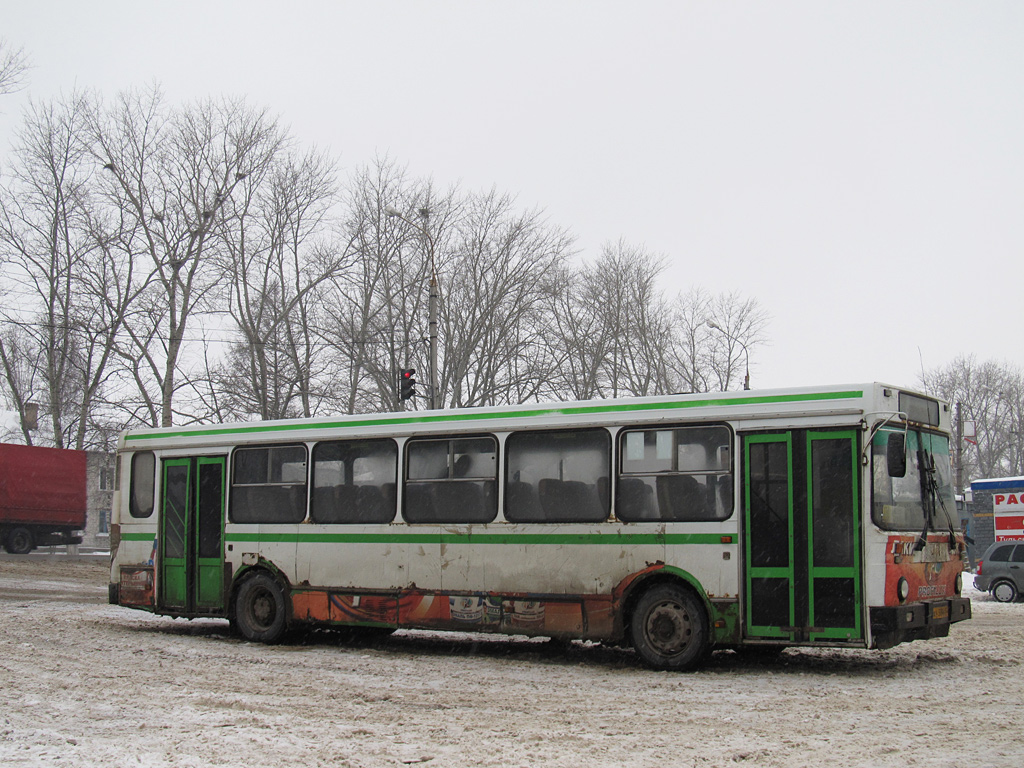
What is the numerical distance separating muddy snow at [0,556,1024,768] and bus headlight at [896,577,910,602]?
76 centimetres

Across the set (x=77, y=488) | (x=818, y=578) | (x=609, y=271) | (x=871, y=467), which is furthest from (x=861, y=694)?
(x=609, y=271)

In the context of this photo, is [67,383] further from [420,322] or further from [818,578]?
[818,578]

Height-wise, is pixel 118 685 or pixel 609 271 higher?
pixel 609 271

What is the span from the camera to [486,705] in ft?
27.3

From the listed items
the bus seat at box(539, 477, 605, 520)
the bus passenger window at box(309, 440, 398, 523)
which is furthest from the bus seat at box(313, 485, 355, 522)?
the bus seat at box(539, 477, 605, 520)

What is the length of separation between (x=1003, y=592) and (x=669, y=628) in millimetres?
14856

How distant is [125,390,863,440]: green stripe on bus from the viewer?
10.3m

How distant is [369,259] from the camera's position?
1591 inches

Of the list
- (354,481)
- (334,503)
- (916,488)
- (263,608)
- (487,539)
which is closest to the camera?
(916,488)

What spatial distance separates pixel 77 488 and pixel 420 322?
1367 centimetres

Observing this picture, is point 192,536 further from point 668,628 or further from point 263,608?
point 668,628

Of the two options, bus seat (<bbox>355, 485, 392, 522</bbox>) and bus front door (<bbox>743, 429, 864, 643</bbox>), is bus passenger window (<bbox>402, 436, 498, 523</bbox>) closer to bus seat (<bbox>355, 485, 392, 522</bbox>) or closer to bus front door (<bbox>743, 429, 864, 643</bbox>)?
bus seat (<bbox>355, 485, 392, 522</bbox>)

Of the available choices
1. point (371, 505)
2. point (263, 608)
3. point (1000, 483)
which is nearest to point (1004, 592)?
point (1000, 483)

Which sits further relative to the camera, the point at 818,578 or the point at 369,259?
the point at 369,259
